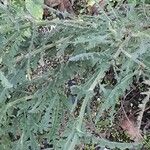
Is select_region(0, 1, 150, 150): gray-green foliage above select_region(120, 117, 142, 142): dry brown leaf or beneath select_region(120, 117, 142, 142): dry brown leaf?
above

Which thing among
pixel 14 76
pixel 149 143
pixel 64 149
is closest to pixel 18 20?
pixel 14 76

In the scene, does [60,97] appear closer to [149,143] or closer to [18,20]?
[18,20]

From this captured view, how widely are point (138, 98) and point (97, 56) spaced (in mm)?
1377

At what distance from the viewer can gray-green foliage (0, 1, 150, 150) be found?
1.06 metres

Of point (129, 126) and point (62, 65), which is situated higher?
point (62, 65)

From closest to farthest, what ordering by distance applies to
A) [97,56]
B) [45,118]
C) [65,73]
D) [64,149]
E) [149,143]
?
1. [64,149]
2. [97,56]
3. [45,118]
4. [65,73]
5. [149,143]

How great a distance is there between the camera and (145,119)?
90.6 inches

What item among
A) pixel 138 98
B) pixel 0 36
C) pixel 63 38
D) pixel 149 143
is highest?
pixel 0 36

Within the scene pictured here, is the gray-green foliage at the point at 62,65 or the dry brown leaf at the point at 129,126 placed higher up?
the gray-green foliage at the point at 62,65

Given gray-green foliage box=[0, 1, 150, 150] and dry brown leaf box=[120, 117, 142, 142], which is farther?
dry brown leaf box=[120, 117, 142, 142]

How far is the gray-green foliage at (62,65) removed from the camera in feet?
3.48

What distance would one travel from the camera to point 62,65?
1375 millimetres

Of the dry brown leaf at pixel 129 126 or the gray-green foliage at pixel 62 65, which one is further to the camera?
the dry brown leaf at pixel 129 126

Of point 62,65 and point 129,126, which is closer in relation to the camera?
point 62,65
